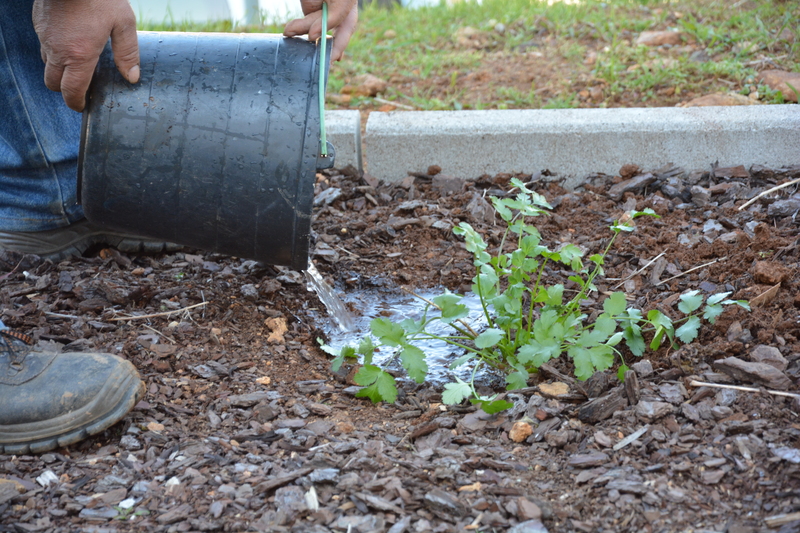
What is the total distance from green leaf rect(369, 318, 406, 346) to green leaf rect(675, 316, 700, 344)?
77 centimetres

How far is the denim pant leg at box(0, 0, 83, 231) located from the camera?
2.29 meters

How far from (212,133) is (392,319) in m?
0.94

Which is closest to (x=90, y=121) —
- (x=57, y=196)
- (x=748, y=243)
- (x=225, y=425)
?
(x=57, y=196)

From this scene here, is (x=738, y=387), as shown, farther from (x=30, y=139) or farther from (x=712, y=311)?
(x=30, y=139)

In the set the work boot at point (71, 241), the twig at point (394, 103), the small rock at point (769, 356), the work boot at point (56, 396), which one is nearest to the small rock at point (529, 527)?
the small rock at point (769, 356)

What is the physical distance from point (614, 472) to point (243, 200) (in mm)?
1219

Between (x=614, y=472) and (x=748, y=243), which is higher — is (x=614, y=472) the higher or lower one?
the lower one

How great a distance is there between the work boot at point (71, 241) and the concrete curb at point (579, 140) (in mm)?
1085

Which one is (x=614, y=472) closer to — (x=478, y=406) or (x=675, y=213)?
(x=478, y=406)

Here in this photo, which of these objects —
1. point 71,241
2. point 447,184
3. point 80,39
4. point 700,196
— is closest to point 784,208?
point 700,196

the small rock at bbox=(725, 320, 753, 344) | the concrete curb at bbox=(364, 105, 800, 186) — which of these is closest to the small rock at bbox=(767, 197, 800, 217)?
the concrete curb at bbox=(364, 105, 800, 186)

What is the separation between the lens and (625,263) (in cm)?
243

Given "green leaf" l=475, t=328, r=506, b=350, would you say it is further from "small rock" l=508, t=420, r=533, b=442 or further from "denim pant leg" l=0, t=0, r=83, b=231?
"denim pant leg" l=0, t=0, r=83, b=231

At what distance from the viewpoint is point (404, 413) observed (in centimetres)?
181
